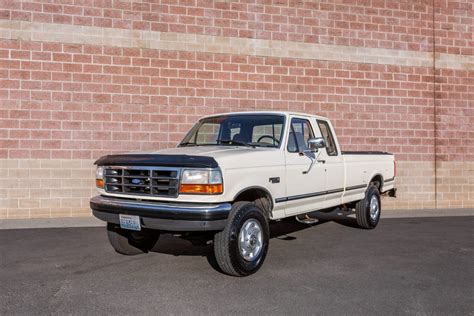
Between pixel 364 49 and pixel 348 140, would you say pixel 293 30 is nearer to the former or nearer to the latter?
pixel 364 49

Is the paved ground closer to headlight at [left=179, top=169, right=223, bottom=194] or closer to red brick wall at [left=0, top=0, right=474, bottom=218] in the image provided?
headlight at [left=179, top=169, right=223, bottom=194]

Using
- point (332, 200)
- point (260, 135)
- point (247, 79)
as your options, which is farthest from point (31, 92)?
point (332, 200)

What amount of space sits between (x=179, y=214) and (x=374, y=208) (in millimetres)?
4908

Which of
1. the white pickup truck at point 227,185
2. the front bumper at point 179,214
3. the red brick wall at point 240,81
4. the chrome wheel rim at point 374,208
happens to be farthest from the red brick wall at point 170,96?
the front bumper at point 179,214

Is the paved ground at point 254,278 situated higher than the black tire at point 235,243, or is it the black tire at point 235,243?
the black tire at point 235,243

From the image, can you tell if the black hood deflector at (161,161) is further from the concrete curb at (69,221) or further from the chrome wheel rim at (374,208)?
the chrome wheel rim at (374,208)

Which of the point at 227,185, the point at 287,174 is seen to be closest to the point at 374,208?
the point at 287,174

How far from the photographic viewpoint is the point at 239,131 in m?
6.03

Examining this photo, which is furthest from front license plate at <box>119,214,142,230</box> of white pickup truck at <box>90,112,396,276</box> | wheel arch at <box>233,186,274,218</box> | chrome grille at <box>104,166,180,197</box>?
wheel arch at <box>233,186,274,218</box>

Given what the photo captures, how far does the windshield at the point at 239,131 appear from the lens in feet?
19.0

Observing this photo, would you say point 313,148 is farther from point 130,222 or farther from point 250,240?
point 130,222

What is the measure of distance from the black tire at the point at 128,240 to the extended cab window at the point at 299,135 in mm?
2220

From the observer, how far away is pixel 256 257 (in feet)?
16.3

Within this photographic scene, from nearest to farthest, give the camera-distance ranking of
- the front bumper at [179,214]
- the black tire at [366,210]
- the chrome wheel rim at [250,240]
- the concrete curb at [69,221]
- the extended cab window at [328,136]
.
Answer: the front bumper at [179,214]
the chrome wheel rim at [250,240]
the extended cab window at [328,136]
the black tire at [366,210]
the concrete curb at [69,221]
